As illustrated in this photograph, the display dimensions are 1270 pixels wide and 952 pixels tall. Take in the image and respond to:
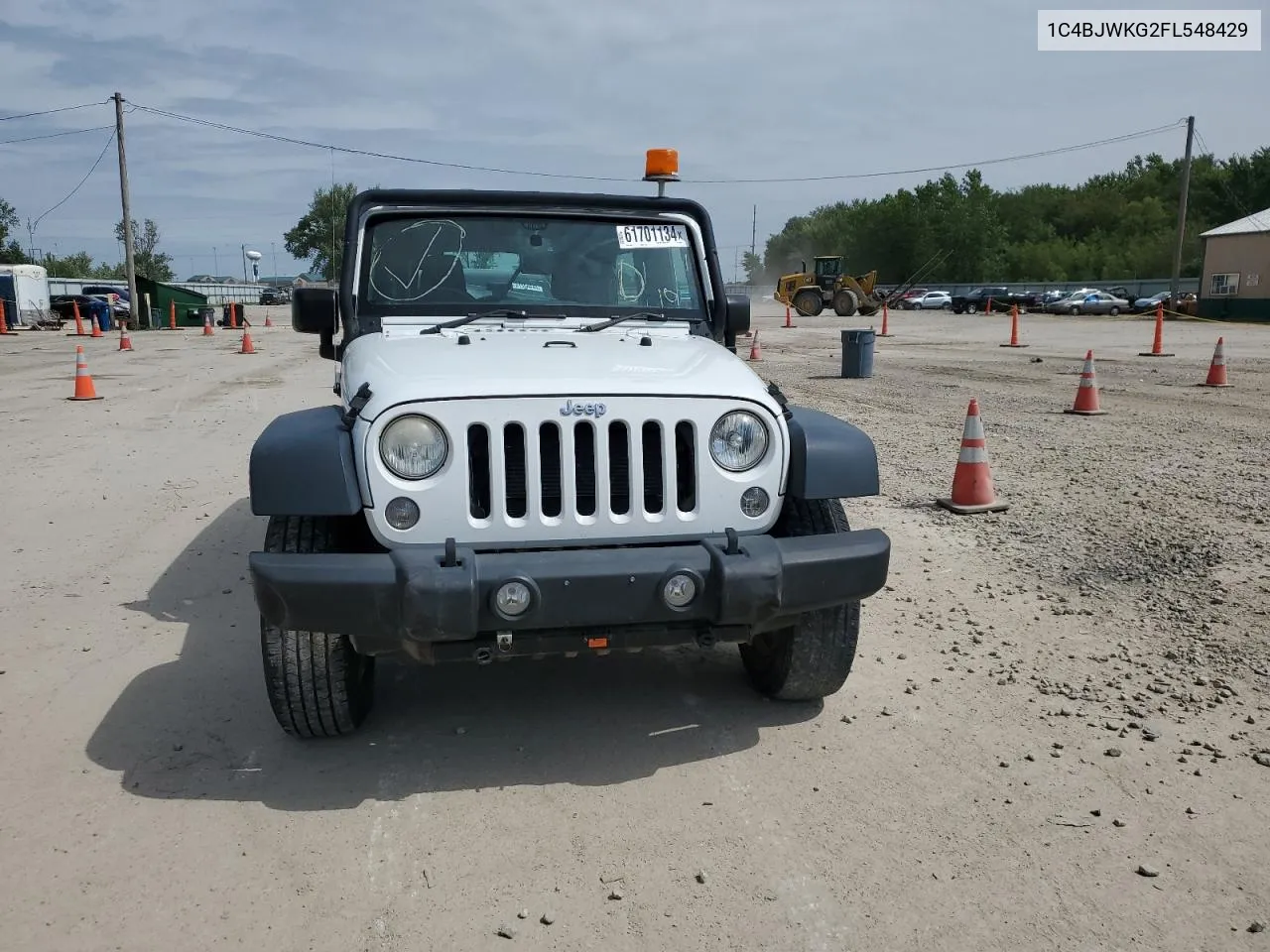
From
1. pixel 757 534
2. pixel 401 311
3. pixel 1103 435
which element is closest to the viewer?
pixel 757 534

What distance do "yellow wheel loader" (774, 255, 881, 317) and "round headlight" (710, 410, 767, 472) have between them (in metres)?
38.7

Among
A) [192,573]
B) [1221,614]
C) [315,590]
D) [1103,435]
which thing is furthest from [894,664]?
[1103,435]

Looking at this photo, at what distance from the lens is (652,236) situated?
4652 mm

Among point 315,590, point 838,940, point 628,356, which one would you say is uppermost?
point 628,356

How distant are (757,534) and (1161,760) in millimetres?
1552

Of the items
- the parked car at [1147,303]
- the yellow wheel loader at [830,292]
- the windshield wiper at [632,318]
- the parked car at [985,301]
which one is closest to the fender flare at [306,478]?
the windshield wiper at [632,318]

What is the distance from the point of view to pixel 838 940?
2.55 meters

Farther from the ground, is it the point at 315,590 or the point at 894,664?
the point at 315,590

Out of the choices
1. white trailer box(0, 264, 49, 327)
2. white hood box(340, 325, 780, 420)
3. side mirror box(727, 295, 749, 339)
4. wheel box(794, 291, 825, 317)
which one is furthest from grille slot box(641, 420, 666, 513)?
white trailer box(0, 264, 49, 327)

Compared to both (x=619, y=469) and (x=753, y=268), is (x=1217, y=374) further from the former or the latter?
(x=753, y=268)

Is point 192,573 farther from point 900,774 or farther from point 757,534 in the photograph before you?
point 900,774

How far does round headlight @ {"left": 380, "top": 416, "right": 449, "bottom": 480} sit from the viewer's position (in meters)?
3.19

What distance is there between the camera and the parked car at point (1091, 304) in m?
47.0

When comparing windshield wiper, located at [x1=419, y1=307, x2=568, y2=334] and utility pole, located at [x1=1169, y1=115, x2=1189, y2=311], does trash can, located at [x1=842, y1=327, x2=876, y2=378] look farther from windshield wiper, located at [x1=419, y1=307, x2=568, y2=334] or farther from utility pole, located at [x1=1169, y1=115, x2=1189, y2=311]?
utility pole, located at [x1=1169, y1=115, x2=1189, y2=311]
